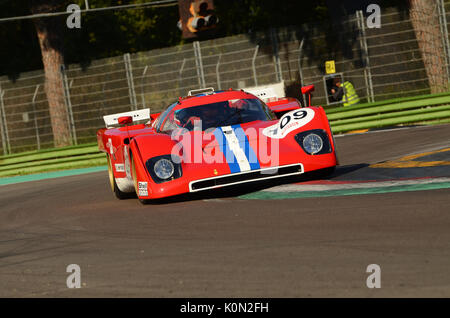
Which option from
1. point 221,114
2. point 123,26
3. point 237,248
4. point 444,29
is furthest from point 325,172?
point 123,26

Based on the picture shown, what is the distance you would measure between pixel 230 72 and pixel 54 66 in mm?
6085

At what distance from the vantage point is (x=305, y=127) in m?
8.24

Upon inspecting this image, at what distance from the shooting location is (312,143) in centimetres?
819

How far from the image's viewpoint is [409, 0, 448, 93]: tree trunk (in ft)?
54.9

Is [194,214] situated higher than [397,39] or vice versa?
[397,39]

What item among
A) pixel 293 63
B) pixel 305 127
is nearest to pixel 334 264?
pixel 305 127

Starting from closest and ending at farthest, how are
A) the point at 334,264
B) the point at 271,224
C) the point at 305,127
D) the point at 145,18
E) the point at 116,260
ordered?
the point at 334,264 < the point at 116,260 < the point at 271,224 < the point at 305,127 < the point at 145,18

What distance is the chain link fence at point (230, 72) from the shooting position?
56.8ft

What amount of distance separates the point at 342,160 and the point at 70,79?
11.0 meters

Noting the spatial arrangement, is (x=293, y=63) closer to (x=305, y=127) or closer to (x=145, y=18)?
(x=305, y=127)

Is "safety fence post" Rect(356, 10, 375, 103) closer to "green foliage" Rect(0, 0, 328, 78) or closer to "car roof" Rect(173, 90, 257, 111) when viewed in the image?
"car roof" Rect(173, 90, 257, 111)

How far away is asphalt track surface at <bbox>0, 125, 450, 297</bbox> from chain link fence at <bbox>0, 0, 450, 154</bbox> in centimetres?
949

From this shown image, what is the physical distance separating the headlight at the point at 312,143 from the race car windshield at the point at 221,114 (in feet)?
3.21

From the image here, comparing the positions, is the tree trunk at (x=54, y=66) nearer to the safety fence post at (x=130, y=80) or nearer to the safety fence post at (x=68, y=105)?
the safety fence post at (x=68, y=105)
